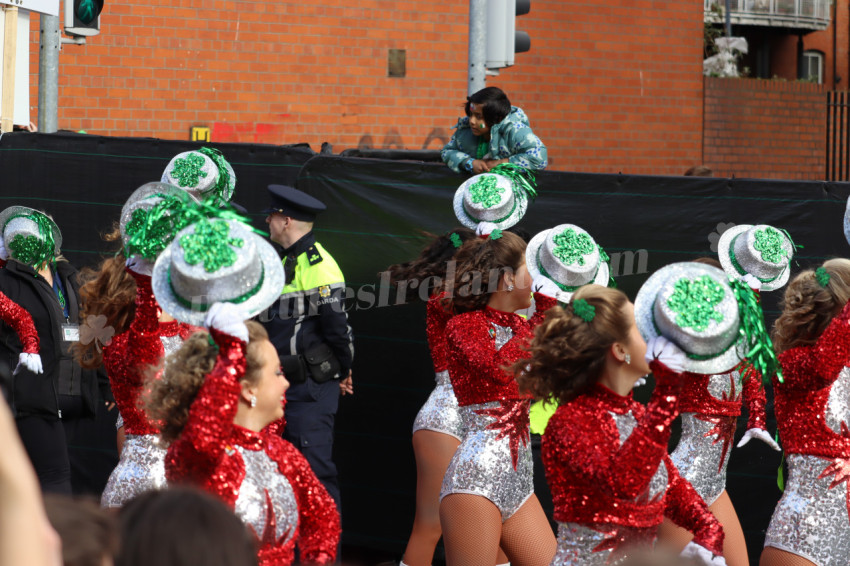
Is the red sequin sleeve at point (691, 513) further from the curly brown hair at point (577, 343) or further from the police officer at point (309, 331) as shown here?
the police officer at point (309, 331)

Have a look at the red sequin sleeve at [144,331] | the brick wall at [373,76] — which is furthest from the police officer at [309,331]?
the brick wall at [373,76]

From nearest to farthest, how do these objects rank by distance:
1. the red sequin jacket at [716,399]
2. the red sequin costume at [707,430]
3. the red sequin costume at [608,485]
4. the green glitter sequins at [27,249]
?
the red sequin costume at [608,485] → the red sequin jacket at [716,399] → the red sequin costume at [707,430] → the green glitter sequins at [27,249]

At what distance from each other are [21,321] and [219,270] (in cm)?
333

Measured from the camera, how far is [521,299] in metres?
4.76

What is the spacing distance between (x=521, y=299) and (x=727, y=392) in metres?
1.07

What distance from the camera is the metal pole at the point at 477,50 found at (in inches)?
292

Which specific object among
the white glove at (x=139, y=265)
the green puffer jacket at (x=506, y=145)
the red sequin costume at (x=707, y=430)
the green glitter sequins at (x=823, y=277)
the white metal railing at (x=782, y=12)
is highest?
the white metal railing at (x=782, y=12)

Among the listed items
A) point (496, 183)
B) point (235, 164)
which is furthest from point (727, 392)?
point (235, 164)

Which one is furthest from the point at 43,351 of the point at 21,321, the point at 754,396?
the point at 754,396

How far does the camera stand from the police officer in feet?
18.2

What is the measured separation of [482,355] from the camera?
4.51 metres

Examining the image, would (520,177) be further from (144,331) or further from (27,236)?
(27,236)

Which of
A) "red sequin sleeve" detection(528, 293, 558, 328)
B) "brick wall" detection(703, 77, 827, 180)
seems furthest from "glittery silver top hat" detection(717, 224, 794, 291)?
"brick wall" detection(703, 77, 827, 180)

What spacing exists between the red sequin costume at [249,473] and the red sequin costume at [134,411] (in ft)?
3.10
